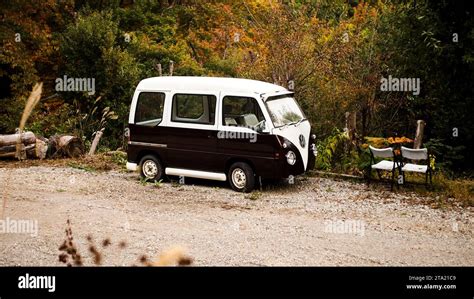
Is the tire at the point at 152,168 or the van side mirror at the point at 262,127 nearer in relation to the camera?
the van side mirror at the point at 262,127

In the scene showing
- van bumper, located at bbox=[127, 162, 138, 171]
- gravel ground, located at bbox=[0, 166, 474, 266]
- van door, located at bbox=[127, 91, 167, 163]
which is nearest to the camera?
gravel ground, located at bbox=[0, 166, 474, 266]

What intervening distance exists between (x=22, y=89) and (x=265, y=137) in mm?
12161

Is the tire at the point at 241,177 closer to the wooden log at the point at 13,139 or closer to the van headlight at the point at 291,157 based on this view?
the van headlight at the point at 291,157

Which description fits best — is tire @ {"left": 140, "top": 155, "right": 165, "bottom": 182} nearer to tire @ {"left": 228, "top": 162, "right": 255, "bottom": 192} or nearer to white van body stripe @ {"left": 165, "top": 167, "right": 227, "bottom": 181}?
white van body stripe @ {"left": 165, "top": 167, "right": 227, "bottom": 181}

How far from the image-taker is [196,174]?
41.5 feet

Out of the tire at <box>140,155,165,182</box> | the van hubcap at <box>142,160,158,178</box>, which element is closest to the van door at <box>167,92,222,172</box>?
the tire at <box>140,155,165,182</box>

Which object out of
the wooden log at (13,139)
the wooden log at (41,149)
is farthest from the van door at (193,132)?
the wooden log at (13,139)

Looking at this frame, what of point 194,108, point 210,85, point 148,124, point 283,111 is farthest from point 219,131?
point 148,124

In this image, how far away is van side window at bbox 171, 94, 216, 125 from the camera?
1237 cm

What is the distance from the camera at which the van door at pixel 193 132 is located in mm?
12359

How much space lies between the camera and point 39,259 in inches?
307

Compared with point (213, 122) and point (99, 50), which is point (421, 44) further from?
point (99, 50)

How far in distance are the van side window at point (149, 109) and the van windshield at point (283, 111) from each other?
2.44 meters

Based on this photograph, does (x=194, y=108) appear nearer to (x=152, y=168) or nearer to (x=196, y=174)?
(x=196, y=174)
